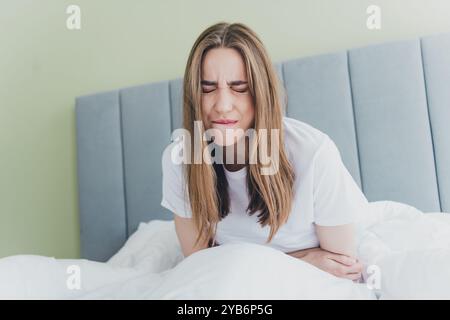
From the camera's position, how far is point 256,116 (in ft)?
2.86

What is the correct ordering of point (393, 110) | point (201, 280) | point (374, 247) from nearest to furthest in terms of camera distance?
point (201, 280) < point (374, 247) < point (393, 110)

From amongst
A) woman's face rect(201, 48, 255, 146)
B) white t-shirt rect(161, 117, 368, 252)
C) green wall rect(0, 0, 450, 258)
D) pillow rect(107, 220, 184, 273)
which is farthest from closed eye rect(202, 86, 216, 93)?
green wall rect(0, 0, 450, 258)

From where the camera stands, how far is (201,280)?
2.02ft

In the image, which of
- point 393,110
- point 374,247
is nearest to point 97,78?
point 393,110

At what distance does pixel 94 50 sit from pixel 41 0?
32 cm

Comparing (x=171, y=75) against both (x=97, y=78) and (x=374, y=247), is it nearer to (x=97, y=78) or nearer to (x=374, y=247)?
(x=97, y=78)

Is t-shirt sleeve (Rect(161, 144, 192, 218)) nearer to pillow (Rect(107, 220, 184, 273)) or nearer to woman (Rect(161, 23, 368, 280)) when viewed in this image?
woman (Rect(161, 23, 368, 280))

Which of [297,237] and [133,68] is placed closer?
[297,237]

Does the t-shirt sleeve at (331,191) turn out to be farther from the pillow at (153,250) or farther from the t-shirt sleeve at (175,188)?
the pillow at (153,250)

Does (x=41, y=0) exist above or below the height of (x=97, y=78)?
above

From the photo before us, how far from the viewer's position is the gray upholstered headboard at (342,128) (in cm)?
125

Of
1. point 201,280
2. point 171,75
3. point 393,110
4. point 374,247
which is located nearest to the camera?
point 201,280

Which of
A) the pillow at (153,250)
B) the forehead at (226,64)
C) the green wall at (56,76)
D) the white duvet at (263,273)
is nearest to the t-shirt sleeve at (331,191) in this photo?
the white duvet at (263,273)

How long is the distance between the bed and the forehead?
369 millimetres
